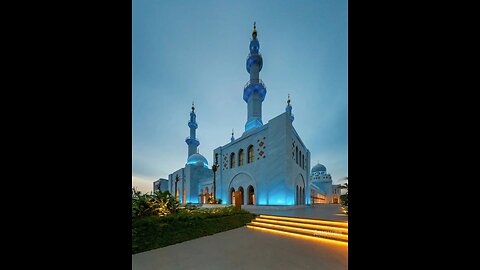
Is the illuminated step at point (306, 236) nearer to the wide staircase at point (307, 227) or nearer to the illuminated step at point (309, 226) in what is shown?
the wide staircase at point (307, 227)

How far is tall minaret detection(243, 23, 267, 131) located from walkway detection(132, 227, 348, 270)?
1996 centimetres

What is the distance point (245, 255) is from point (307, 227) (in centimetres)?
412

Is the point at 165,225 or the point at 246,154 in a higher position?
the point at 246,154

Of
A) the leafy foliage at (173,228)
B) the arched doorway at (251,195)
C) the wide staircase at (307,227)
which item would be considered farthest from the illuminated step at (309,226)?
the arched doorway at (251,195)

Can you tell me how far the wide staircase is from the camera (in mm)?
6688

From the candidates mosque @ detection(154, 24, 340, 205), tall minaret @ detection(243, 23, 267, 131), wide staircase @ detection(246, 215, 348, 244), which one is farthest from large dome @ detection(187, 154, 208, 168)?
wide staircase @ detection(246, 215, 348, 244)

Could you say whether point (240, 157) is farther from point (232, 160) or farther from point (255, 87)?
point (255, 87)

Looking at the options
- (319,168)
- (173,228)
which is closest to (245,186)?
(173,228)

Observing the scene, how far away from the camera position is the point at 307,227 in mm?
7922
